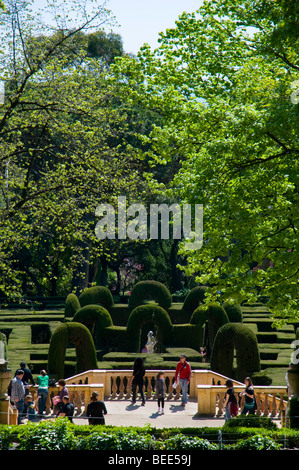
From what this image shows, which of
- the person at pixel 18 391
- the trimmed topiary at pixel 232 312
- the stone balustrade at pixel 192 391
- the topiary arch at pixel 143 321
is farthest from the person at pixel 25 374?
the trimmed topiary at pixel 232 312

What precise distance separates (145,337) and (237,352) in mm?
9135

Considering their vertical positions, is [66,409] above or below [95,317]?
below

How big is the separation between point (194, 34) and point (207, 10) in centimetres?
88

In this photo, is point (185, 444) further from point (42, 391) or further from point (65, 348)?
point (65, 348)

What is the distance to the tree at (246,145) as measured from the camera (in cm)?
1465

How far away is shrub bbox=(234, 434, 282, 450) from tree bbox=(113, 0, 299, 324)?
541cm

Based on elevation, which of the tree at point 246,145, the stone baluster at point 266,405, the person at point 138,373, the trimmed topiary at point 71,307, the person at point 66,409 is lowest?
the stone baluster at point 266,405

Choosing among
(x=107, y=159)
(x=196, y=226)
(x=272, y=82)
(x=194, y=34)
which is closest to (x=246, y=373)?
(x=196, y=226)

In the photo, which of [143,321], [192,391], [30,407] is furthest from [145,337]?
[30,407]

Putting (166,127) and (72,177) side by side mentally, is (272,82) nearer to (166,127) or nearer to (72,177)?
(166,127)

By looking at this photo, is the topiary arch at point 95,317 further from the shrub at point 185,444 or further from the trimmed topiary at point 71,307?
the shrub at point 185,444

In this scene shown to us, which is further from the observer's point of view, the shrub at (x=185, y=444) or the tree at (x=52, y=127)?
the tree at (x=52, y=127)

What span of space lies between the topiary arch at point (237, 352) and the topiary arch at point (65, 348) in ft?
14.5

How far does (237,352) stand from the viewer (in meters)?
21.7
